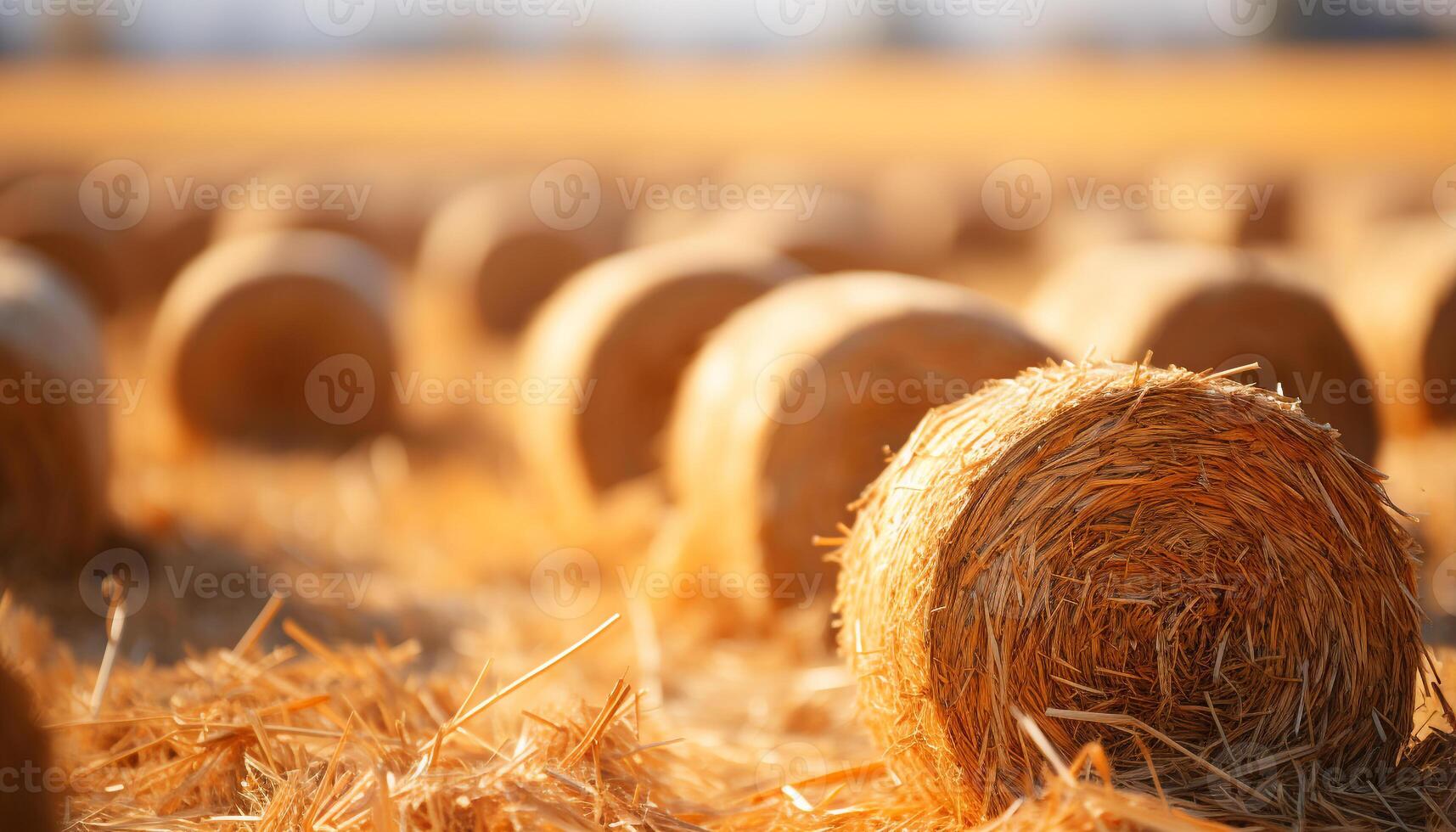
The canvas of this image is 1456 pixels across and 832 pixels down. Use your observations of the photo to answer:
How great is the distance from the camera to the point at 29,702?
2.51 m

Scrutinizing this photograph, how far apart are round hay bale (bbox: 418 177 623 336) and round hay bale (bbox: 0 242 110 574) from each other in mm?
7365

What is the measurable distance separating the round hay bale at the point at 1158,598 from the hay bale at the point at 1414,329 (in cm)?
495

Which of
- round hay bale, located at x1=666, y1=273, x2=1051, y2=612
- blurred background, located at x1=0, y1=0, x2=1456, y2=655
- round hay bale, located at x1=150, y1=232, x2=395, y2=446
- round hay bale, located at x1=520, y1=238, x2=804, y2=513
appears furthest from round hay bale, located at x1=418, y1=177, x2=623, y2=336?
round hay bale, located at x1=666, y1=273, x2=1051, y2=612

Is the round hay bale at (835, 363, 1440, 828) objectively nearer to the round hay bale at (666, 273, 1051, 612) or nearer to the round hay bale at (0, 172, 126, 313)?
the round hay bale at (666, 273, 1051, 612)

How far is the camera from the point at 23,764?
93.8 inches

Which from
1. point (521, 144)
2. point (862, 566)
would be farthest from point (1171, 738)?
point (521, 144)

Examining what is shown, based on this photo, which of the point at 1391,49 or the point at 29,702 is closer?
the point at 29,702

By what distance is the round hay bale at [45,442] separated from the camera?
5492 millimetres

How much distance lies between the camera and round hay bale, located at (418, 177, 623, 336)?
1320 cm

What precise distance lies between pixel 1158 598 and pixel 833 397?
6.87 feet

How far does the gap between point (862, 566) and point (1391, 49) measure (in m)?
56.1

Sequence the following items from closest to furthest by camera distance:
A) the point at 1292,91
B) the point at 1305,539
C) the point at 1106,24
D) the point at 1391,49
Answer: the point at 1305,539, the point at 1292,91, the point at 1391,49, the point at 1106,24

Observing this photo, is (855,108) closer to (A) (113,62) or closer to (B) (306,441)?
(B) (306,441)

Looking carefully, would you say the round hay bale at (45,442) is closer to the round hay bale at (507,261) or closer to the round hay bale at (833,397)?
the round hay bale at (833,397)
